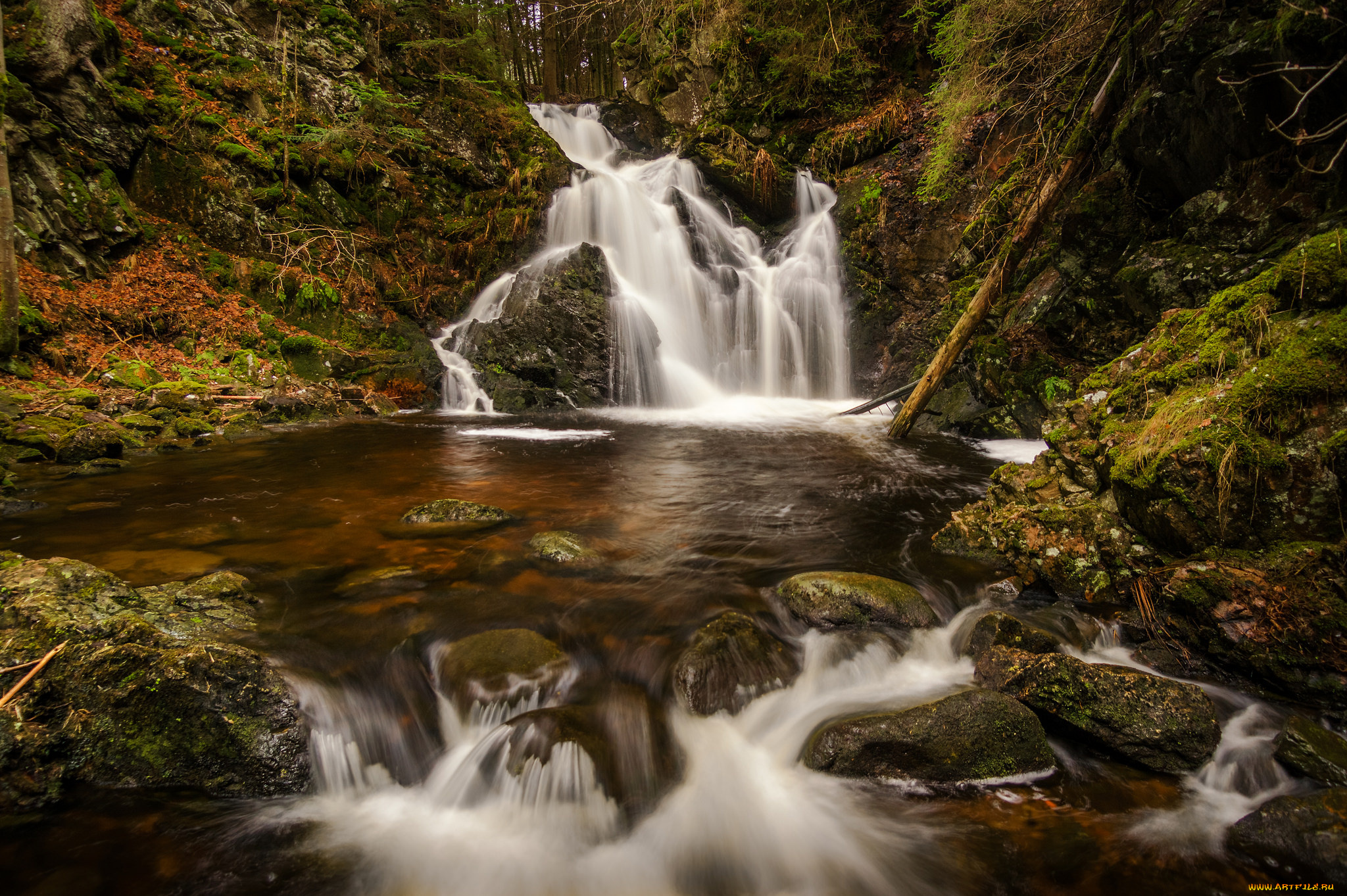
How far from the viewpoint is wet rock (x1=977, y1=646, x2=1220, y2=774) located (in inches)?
99.4

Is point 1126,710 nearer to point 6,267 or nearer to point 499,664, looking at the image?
point 499,664

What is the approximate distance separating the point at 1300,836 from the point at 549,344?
11.8m

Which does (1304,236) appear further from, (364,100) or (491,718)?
(364,100)

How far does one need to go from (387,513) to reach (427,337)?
332 inches

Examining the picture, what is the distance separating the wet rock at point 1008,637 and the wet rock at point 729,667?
3.66 ft

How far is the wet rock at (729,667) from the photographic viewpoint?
3.09m

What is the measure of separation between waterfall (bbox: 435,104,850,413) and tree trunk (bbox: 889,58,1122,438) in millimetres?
5635

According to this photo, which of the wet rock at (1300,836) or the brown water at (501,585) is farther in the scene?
the brown water at (501,585)

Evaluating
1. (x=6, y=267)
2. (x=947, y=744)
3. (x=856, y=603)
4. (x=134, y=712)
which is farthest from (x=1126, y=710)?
(x=6, y=267)

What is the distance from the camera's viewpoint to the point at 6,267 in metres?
6.83

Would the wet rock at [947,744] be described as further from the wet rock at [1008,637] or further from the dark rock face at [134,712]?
the dark rock face at [134,712]

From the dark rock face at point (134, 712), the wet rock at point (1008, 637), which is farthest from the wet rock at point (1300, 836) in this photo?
the dark rock face at point (134, 712)

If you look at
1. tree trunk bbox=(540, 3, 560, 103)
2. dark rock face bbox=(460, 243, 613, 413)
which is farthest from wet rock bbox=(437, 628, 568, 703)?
tree trunk bbox=(540, 3, 560, 103)

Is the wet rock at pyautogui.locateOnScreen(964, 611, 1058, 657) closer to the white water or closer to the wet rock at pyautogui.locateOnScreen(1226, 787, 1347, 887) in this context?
the white water
